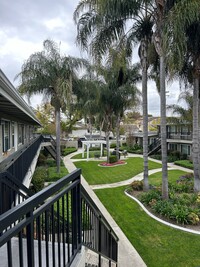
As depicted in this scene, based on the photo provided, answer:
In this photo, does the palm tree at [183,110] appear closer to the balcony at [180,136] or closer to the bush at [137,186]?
the balcony at [180,136]

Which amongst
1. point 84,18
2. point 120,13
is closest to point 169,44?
point 120,13

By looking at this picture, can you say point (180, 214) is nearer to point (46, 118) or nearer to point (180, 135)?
point (180, 135)

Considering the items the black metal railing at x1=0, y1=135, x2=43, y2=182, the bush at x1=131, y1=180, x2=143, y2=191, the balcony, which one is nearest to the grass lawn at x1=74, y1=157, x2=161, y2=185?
the bush at x1=131, y1=180, x2=143, y2=191

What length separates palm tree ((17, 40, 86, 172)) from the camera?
635 inches

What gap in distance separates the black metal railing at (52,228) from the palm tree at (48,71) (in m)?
12.2

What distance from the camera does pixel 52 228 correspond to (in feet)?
7.19

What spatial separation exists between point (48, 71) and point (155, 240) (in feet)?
44.3

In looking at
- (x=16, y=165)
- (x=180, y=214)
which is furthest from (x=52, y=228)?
(x=180, y=214)

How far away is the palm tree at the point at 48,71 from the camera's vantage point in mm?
16141

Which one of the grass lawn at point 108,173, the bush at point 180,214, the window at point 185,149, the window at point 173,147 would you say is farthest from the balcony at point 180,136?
the bush at point 180,214

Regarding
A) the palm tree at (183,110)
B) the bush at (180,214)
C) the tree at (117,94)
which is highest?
the tree at (117,94)

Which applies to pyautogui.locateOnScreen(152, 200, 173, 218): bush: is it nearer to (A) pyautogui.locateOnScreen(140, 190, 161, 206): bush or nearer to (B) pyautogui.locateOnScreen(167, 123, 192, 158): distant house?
(A) pyautogui.locateOnScreen(140, 190, 161, 206): bush

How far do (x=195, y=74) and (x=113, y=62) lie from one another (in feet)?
14.4

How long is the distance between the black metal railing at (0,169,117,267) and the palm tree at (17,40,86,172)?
40.2ft
